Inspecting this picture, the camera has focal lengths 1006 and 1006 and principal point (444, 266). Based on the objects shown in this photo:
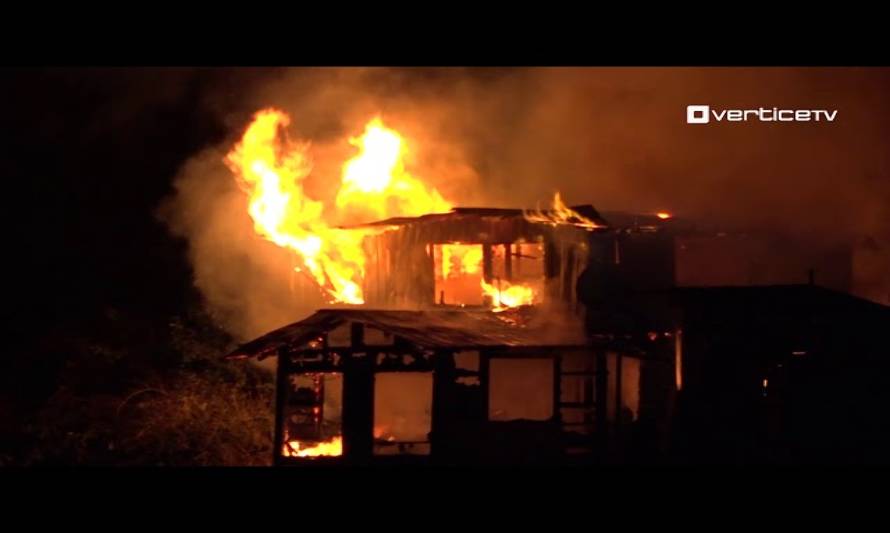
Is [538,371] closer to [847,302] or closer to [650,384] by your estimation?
[650,384]

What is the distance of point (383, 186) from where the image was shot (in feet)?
58.2

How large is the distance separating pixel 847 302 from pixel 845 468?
4.17 m

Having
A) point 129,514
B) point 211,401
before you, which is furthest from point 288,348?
point 129,514

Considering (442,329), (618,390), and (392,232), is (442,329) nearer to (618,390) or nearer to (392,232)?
(618,390)

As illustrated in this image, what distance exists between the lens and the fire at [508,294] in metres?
15.2

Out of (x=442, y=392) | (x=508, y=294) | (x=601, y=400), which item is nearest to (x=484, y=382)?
(x=442, y=392)

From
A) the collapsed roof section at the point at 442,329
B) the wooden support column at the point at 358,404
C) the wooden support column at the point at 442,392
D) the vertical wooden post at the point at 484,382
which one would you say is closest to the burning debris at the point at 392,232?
the collapsed roof section at the point at 442,329

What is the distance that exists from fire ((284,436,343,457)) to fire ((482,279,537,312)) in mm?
3310

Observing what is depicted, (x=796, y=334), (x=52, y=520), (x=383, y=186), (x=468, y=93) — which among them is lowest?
(x=52, y=520)

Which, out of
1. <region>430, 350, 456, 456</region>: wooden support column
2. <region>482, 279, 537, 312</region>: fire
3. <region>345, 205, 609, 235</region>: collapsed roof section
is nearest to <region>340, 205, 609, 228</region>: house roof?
<region>345, 205, 609, 235</region>: collapsed roof section

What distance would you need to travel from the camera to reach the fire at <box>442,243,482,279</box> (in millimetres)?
15484

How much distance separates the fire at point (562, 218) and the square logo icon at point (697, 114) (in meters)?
3.67

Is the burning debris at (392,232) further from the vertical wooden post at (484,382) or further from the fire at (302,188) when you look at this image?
the vertical wooden post at (484,382)

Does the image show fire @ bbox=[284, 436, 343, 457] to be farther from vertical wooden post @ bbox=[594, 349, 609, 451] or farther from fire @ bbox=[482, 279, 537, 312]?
vertical wooden post @ bbox=[594, 349, 609, 451]
